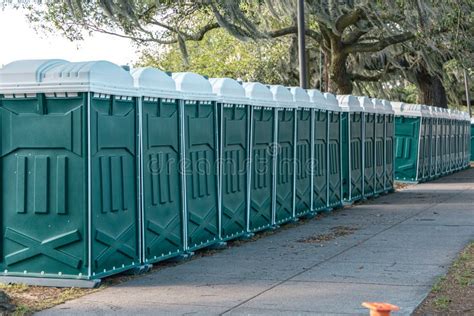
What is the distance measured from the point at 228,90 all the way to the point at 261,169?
1.70 metres

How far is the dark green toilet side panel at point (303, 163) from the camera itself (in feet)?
49.3

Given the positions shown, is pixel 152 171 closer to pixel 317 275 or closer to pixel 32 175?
pixel 32 175

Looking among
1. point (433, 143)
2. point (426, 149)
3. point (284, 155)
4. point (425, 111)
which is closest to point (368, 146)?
point (284, 155)

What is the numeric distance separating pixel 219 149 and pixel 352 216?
5.11m

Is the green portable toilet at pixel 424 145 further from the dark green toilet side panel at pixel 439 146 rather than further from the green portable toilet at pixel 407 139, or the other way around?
the dark green toilet side panel at pixel 439 146

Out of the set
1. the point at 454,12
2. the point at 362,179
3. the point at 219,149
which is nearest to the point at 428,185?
the point at 454,12

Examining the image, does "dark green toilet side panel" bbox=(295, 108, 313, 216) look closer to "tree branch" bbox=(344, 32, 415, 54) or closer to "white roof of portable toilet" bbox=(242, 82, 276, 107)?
"white roof of portable toilet" bbox=(242, 82, 276, 107)

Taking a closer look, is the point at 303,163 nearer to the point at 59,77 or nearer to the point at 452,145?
the point at 59,77

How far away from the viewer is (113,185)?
9.28m

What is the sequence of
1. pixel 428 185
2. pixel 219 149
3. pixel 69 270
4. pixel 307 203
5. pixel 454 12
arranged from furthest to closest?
pixel 428 185 < pixel 454 12 < pixel 307 203 < pixel 219 149 < pixel 69 270

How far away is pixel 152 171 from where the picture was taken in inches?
397

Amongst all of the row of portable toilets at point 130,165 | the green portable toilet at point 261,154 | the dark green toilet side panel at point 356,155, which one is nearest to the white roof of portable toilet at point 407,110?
the dark green toilet side panel at point 356,155

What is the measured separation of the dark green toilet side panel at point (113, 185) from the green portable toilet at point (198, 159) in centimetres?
119

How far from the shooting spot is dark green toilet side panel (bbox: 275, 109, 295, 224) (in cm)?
1414
